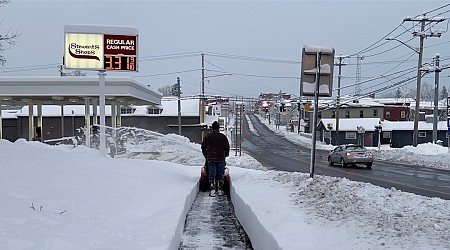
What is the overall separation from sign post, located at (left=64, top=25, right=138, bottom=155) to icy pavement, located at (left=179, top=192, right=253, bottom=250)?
329 inches

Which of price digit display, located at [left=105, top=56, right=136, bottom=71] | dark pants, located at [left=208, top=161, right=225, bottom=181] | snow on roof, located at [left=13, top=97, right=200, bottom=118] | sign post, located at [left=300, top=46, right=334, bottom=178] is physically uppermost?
price digit display, located at [left=105, top=56, right=136, bottom=71]

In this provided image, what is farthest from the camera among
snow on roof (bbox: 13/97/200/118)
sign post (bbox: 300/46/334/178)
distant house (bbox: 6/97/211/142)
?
snow on roof (bbox: 13/97/200/118)

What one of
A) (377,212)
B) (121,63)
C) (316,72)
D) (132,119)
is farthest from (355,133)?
(377,212)

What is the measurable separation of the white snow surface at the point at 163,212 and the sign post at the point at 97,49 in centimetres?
802

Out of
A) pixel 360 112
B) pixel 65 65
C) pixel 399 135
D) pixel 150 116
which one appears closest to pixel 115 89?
pixel 65 65

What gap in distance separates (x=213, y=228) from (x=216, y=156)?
12.0 feet

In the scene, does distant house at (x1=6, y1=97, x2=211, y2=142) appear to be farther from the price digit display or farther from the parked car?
the price digit display

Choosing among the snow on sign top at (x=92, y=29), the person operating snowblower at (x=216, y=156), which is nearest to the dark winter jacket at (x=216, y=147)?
the person operating snowblower at (x=216, y=156)

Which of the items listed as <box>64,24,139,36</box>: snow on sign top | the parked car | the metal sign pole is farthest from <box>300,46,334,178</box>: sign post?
the parked car

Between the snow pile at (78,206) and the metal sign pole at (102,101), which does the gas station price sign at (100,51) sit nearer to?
the metal sign pole at (102,101)

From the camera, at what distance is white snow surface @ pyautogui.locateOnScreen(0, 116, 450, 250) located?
4.50 metres

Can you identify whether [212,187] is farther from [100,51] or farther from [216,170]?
[100,51]

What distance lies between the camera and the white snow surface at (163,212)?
450 centimetres

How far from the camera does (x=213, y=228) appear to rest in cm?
766
